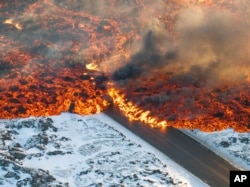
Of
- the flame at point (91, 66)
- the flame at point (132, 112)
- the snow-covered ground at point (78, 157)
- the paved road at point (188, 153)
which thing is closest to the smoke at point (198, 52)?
the flame at point (91, 66)

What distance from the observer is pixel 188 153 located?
6500cm

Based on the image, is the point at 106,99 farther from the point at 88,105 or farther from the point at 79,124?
the point at 79,124

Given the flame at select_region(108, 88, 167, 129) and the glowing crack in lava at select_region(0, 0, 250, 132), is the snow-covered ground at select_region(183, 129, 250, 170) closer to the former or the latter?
the glowing crack in lava at select_region(0, 0, 250, 132)


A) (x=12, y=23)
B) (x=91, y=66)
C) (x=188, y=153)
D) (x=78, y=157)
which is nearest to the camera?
(x=78, y=157)

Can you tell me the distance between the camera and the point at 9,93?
7550 centimetres

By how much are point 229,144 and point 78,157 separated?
76.4 ft

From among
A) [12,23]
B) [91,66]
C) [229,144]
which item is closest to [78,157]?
[229,144]

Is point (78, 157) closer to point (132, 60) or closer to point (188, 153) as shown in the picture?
point (188, 153)

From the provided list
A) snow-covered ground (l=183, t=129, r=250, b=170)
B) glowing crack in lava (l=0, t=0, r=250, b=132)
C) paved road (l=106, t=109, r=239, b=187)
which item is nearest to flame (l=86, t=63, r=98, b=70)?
glowing crack in lava (l=0, t=0, r=250, b=132)

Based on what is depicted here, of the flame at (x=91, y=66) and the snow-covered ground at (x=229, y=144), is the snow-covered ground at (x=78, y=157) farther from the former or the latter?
the flame at (x=91, y=66)

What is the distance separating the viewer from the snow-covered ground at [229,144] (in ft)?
209

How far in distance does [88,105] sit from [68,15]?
3947 centimetres

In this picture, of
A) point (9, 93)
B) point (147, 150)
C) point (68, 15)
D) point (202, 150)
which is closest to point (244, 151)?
point (202, 150)

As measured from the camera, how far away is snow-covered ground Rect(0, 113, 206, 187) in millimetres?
57469
